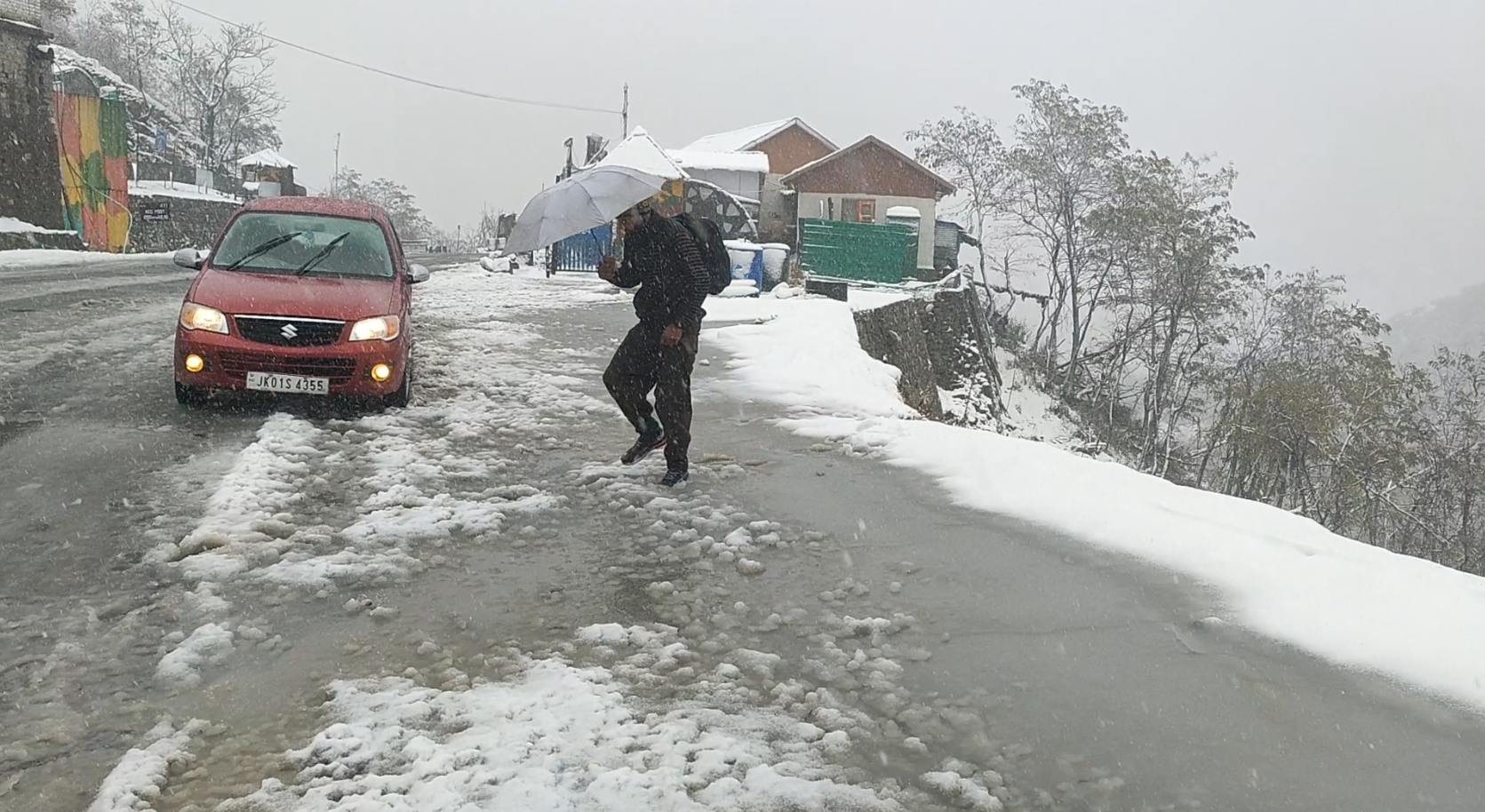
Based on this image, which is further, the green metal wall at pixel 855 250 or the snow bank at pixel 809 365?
the green metal wall at pixel 855 250

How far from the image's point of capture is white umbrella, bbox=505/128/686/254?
607cm

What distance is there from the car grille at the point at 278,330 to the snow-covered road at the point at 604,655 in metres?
0.85

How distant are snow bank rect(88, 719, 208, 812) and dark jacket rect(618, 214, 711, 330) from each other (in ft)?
11.5

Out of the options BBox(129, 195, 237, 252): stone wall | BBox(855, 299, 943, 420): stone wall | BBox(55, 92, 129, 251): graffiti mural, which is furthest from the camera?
BBox(129, 195, 237, 252): stone wall

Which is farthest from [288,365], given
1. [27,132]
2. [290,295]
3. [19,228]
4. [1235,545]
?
[27,132]

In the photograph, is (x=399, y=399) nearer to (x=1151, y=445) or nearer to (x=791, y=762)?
(x=791, y=762)

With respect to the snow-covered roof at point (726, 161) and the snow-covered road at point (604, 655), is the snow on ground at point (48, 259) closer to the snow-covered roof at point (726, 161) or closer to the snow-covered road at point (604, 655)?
the snow-covered road at point (604, 655)

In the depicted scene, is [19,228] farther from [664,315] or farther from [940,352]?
[664,315]

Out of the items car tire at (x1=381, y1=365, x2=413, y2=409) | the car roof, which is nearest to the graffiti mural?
the car roof

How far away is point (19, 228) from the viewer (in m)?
23.4

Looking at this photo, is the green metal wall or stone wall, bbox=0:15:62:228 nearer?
stone wall, bbox=0:15:62:228

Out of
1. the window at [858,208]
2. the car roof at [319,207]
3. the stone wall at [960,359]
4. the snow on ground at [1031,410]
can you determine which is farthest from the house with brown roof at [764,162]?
the car roof at [319,207]

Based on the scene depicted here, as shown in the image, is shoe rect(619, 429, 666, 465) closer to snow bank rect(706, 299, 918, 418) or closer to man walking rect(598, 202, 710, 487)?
man walking rect(598, 202, 710, 487)

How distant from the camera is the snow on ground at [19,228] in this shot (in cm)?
2272
